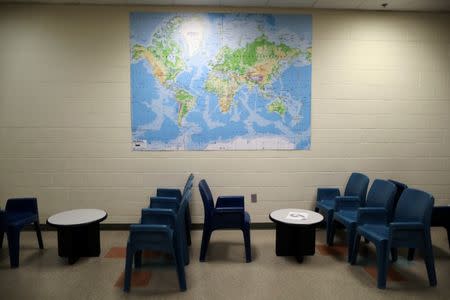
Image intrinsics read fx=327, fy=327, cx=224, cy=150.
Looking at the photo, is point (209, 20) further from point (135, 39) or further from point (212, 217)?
point (212, 217)

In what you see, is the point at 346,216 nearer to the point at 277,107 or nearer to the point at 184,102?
the point at 277,107

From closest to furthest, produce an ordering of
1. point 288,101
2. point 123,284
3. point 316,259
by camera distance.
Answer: point 123,284
point 316,259
point 288,101

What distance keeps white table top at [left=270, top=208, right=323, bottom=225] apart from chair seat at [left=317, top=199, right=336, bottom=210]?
533 millimetres

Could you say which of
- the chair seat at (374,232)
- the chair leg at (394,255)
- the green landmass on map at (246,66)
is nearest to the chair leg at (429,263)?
the chair seat at (374,232)

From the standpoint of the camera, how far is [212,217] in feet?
12.5

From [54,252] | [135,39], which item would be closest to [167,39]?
[135,39]

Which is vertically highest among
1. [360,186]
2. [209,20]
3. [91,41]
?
[209,20]

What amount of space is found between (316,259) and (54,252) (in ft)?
10.4

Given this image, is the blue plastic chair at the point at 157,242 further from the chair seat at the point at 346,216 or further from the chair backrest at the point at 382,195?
the chair backrest at the point at 382,195

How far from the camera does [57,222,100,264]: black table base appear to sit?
3.70 metres

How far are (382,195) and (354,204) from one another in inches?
15.1

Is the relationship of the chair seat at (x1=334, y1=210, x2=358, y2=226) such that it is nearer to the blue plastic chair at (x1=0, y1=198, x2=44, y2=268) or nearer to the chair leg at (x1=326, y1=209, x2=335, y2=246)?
the chair leg at (x1=326, y1=209, x2=335, y2=246)

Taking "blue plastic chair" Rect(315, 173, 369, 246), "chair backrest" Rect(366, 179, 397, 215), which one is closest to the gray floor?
"blue plastic chair" Rect(315, 173, 369, 246)

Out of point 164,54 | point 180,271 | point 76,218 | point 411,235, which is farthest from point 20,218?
point 411,235
